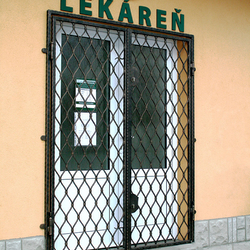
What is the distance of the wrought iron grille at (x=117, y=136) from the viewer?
3.03 m

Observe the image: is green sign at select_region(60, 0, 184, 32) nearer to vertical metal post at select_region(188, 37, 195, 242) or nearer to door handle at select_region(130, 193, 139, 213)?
vertical metal post at select_region(188, 37, 195, 242)

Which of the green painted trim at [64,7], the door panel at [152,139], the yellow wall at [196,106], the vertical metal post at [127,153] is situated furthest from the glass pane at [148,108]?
the green painted trim at [64,7]

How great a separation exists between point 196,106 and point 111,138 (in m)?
1.11

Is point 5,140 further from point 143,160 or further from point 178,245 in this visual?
point 178,245

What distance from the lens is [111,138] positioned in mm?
3199

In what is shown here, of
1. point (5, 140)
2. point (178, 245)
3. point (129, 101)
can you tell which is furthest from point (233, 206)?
point (5, 140)

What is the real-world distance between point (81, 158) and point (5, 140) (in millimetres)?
772

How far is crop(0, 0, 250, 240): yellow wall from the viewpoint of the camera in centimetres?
276

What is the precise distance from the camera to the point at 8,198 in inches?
108

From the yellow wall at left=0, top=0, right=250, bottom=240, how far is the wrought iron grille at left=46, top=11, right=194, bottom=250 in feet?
0.42

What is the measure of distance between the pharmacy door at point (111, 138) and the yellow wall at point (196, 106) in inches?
7.9

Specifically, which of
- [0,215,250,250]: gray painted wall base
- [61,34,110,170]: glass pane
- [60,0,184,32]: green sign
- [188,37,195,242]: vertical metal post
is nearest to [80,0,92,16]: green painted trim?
[60,0,184,32]: green sign

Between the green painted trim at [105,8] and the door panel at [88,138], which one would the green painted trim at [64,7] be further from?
the green painted trim at [105,8]

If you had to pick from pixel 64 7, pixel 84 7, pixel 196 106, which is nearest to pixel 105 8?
pixel 84 7
